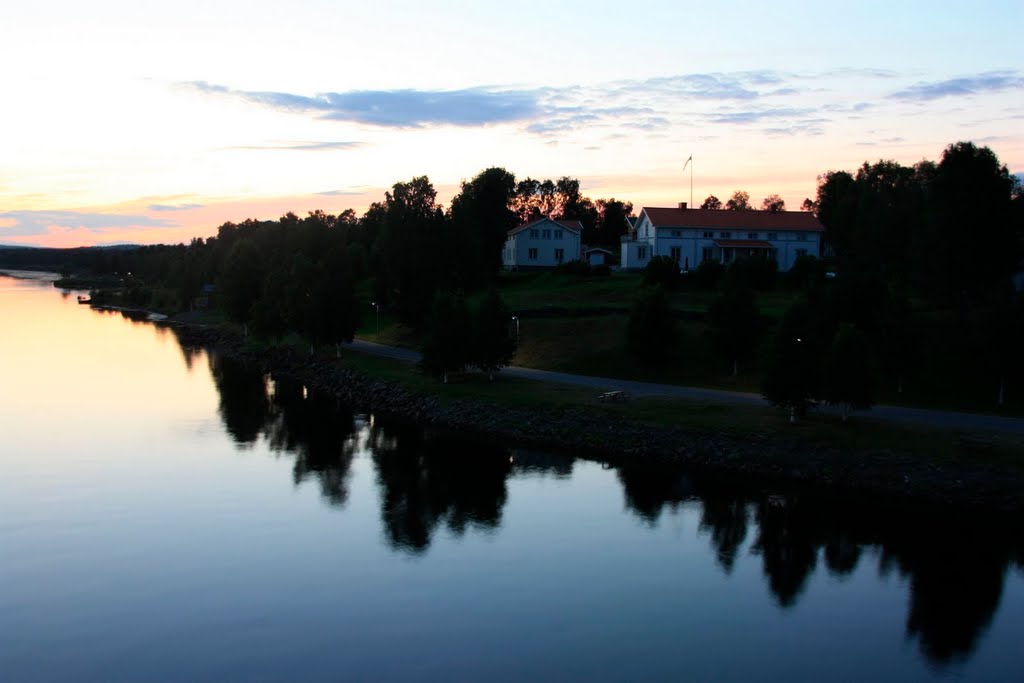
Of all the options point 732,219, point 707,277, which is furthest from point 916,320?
point 732,219

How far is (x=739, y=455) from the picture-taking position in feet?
127

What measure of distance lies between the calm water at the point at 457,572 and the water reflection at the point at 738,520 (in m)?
0.13

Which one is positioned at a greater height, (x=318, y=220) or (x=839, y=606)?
(x=318, y=220)

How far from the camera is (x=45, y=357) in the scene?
249 ft

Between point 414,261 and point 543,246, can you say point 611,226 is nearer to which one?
point 543,246

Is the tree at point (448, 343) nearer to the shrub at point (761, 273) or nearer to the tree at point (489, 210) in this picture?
the shrub at point (761, 273)

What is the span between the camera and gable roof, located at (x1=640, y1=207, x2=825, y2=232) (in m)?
88.6

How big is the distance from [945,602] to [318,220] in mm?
100386

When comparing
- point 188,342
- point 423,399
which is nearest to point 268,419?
point 423,399

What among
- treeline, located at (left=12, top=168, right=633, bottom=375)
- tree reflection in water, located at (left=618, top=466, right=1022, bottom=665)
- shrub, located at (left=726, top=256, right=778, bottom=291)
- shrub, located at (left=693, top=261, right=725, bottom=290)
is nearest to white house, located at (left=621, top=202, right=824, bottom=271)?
shrub, located at (left=693, top=261, right=725, bottom=290)

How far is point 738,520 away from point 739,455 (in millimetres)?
5914

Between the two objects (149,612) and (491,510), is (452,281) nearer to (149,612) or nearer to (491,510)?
(491,510)

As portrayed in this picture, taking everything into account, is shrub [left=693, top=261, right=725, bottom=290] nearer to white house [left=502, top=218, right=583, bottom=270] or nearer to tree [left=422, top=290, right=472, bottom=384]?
tree [left=422, top=290, right=472, bottom=384]

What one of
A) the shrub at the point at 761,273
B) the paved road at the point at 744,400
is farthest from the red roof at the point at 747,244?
the paved road at the point at 744,400
